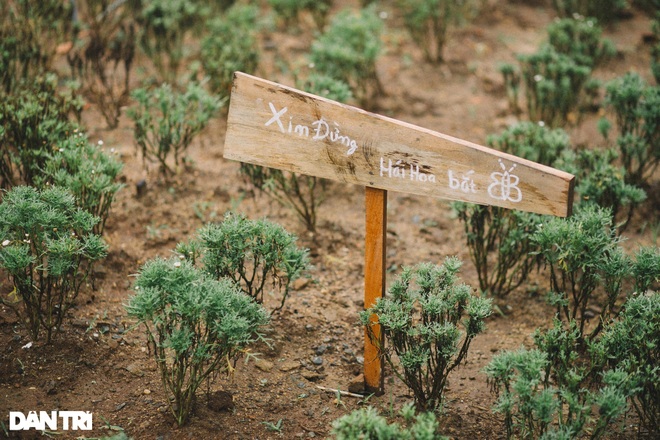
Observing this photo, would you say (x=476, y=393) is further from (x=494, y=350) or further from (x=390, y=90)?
(x=390, y=90)

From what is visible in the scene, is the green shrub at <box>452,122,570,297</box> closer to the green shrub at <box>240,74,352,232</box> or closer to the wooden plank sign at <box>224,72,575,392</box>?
the wooden plank sign at <box>224,72,575,392</box>

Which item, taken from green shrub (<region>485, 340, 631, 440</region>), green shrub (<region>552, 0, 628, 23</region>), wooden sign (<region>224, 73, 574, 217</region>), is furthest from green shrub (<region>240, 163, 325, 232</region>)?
green shrub (<region>552, 0, 628, 23</region>)

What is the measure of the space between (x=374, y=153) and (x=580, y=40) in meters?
4.29

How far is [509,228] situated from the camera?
13.0 feet

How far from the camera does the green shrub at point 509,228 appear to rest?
3857 mm

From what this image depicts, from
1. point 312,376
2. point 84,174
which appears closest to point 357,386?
point 312,376

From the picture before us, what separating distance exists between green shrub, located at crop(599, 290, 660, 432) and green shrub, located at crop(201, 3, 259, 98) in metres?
3.54

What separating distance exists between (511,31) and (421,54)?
4.71ft

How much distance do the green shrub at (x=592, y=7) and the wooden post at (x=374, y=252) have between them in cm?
527

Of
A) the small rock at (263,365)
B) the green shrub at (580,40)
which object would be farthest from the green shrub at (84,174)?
the green shrub at (580,40)

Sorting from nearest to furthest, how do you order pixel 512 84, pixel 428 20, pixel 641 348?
pixel 641 348 → pixel 512 84 → pixel 428 20

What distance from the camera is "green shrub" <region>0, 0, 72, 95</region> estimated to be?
5.12 metres

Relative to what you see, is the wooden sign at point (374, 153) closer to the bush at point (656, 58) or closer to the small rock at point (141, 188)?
the small rock at point (141, 188)

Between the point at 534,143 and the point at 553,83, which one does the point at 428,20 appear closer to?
the point at 553,83
